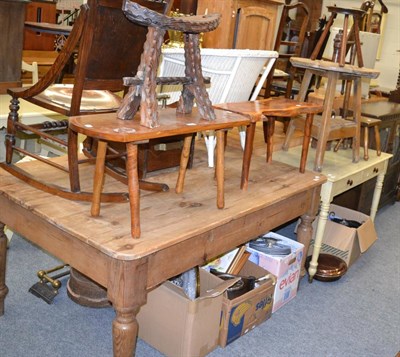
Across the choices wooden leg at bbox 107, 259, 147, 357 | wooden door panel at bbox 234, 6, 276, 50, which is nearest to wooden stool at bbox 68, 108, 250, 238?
wooden leg at bbox 107, 259, 147, 357

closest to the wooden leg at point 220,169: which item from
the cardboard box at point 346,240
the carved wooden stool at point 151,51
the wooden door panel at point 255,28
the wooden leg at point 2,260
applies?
the carved wooden stool at point 151,51

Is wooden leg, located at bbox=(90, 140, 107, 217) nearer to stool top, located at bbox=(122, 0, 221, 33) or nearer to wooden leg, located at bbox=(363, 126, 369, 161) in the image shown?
stool top, located at bbox=(122, 0, 221, 33)

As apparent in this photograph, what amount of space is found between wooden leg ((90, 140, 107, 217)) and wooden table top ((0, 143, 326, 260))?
0.13 feet

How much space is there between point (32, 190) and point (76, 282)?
Answer: 59 centimetres

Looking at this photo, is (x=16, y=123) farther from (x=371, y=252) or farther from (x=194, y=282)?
(x=371, y=252)

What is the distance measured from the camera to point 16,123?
7.50ft

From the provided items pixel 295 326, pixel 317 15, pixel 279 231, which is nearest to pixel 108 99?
pixel 295 326

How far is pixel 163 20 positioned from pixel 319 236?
65.7 inches

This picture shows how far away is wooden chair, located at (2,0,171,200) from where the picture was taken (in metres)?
2.01

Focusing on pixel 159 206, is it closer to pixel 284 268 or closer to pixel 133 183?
pixel 133 183

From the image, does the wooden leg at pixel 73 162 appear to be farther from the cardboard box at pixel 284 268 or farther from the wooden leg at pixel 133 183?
the cardboard box at pixel 284 268

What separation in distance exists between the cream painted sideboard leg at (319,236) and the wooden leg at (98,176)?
56.0 inches

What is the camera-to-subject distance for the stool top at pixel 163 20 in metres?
1.76

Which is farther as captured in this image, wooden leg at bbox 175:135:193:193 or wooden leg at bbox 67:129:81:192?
wooden leg at bbox 175:135:193:193
